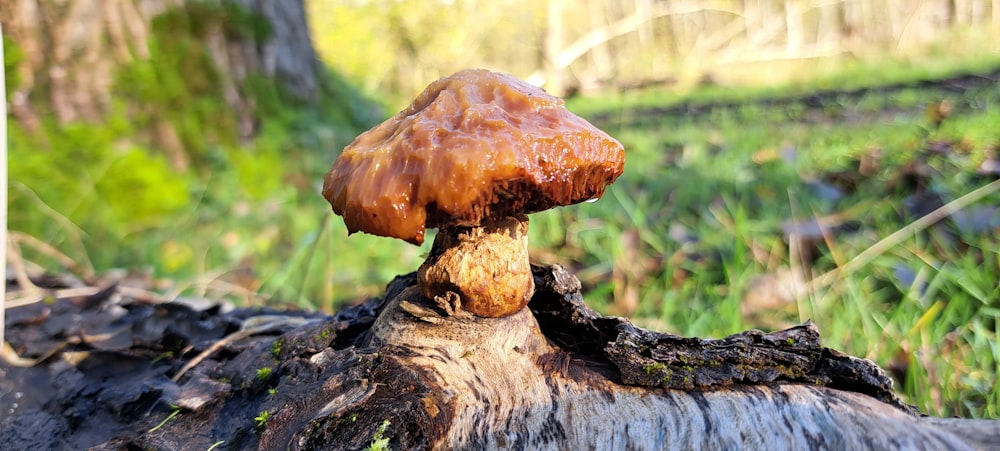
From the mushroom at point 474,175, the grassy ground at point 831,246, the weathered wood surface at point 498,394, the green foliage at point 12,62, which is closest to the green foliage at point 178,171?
the green foliage at point 12,62

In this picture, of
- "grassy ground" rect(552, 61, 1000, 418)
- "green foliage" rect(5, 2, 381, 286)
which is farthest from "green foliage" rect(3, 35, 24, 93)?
"grassy ground" rect(552, 61, 1000, 418)

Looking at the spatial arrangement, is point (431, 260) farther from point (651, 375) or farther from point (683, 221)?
point (683, 221)

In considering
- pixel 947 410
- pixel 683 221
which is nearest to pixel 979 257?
pixel 947 410

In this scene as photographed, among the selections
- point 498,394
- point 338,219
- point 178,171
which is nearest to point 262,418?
point 498,394

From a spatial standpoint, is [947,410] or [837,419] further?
[947,410]

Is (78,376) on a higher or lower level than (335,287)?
higher

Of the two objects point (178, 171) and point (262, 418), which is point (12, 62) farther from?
point (262, 418)

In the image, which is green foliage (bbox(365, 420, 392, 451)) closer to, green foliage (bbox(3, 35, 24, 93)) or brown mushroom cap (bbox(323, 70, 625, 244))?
brown mushroom cap (bbox(323, 70, 625, 244))

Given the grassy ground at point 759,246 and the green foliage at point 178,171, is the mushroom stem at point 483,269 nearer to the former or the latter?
the grassy ground at point 759,246
